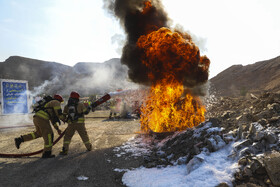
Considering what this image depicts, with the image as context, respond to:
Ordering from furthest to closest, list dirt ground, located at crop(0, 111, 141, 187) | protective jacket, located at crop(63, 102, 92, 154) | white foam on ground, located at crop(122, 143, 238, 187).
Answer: protective jacket, located at crop(63, 102, 92, 154) → dirt ground, located at crop(0, 111, 141, 187) → white foam on ground, located at crop(122, 143, 238, 187)

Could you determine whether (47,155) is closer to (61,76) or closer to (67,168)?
(67,168)

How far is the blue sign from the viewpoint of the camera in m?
15.1

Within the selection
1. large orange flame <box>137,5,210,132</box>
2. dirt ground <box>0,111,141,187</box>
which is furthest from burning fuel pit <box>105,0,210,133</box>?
dirt ground <box>0,111,141,187</box>

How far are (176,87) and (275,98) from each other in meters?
3.79

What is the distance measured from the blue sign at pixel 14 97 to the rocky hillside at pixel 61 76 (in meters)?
53.7

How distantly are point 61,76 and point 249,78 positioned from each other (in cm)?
7440

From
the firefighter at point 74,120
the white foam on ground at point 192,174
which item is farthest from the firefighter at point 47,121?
the white foam on ground at point 192,174

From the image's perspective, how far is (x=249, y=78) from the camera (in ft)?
154

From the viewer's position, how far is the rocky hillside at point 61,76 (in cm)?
7128

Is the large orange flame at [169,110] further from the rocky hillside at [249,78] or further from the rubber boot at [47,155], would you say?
the rocky hillside at [249,78]

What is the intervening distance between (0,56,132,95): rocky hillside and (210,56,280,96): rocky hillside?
41841mm

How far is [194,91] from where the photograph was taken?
12.7 metres

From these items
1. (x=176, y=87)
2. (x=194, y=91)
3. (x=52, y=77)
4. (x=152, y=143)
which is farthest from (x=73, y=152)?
(x=52, y=77)

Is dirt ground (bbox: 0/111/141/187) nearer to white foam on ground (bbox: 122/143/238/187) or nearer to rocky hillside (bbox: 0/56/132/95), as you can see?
white foam on ground (bbox: 122/143/238/187)
